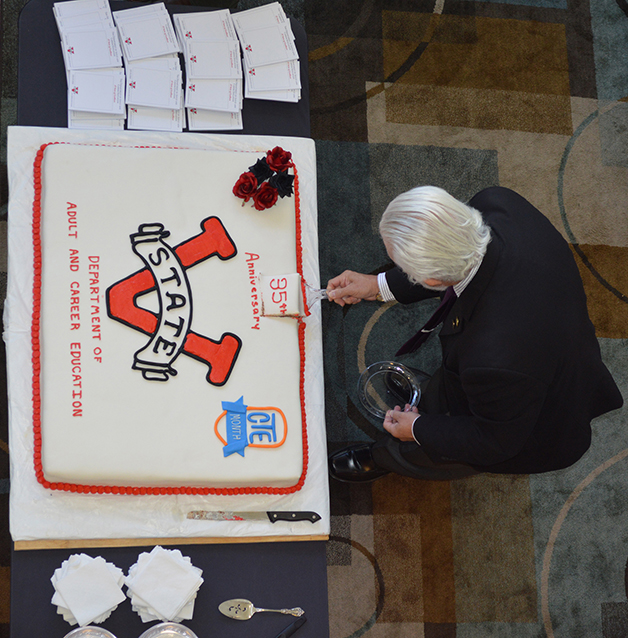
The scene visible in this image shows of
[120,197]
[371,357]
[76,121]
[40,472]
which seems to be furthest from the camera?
[371,357]

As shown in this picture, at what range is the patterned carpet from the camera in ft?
7.29

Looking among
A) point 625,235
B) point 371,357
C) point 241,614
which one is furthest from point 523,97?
point 241,614

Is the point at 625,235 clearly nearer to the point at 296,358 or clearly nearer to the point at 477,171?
the point at 477,171

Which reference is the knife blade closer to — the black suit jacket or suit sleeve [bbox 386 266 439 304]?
→ the black suit jacket

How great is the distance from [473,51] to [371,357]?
4.93ft

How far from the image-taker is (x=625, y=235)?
2582 millimetres

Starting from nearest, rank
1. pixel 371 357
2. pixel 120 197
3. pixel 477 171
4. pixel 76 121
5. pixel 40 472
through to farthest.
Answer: pixel 40 472
pixel 120 197
pixel 76 121
pixel 371 357
pixel 477 171

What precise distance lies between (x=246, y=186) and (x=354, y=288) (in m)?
0.47

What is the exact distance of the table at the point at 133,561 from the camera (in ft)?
4.43

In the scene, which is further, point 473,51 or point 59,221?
point 473,51

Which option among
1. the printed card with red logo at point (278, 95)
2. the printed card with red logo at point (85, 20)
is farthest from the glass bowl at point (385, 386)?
the printed card with red logo at point (85, 20)

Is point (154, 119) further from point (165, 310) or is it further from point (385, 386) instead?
point (385, 386)

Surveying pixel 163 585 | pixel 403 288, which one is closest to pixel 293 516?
pixel 163 585

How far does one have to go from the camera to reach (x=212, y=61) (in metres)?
1.70
